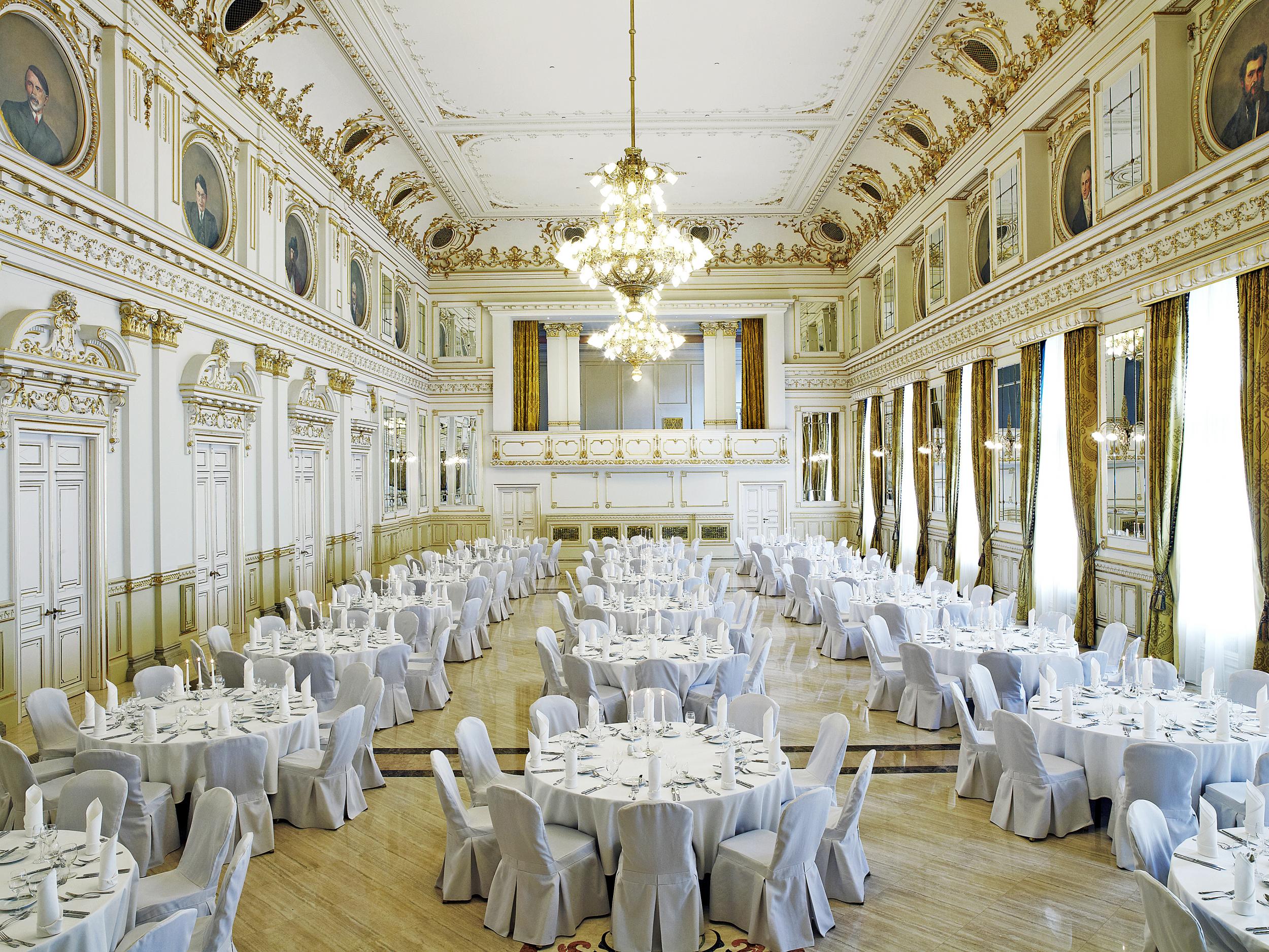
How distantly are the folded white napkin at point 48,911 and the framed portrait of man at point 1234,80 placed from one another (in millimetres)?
8775

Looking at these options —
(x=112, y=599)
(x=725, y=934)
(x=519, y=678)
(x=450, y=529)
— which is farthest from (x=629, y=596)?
(x=450, y=529)

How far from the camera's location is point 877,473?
55.5 feet

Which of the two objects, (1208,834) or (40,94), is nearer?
(1208,834)

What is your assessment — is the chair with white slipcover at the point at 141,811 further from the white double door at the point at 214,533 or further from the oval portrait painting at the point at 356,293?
the oval portrait painting at the point at 356,293

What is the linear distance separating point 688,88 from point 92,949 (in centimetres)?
1246

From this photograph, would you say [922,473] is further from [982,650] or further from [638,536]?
[982,650]

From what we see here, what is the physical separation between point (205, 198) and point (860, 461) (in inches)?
568

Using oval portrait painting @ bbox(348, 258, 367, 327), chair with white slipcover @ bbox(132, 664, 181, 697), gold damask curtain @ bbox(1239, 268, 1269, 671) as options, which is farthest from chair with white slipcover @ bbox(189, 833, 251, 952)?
oval portrait painting @ bbox(348, 258, 367, 327)

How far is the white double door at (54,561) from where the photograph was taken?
6.71 metres

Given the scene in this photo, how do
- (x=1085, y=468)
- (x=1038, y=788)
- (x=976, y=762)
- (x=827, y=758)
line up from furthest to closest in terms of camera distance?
(x=1085, y=468) < (x=976, y=762) < (x=1038, y=788) < (x=827, y=758)

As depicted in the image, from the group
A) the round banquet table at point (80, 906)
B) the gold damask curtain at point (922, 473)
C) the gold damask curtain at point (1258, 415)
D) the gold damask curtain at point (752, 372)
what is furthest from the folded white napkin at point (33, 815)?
the gold damask curtain at point (752, 372)

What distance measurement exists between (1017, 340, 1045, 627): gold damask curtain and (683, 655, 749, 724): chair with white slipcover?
5.12 metres

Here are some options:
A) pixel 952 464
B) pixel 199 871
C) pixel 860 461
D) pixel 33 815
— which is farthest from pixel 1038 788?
pixel 860 461

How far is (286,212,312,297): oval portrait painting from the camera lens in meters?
11.9
